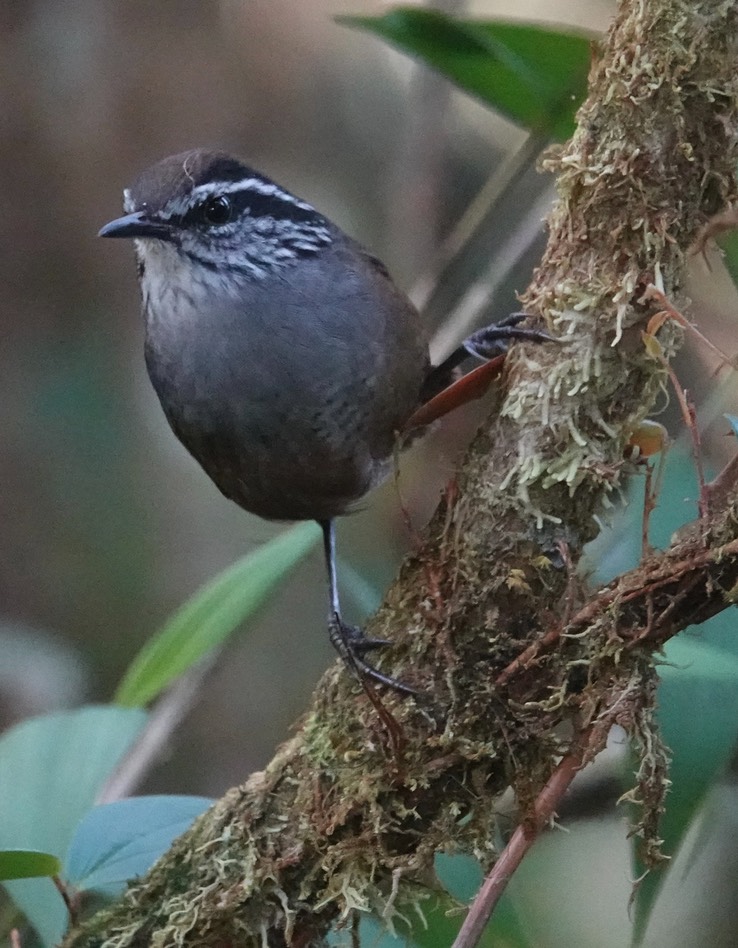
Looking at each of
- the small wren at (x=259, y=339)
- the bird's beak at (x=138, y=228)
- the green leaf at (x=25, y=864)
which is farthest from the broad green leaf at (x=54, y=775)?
the bird's beak at (x=138, y=228)

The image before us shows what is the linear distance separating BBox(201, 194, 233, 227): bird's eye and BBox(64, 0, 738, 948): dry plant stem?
0.54m

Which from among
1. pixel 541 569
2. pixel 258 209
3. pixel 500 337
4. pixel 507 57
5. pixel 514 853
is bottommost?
pixel 514 853

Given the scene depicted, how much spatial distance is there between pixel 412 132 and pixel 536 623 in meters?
2.32

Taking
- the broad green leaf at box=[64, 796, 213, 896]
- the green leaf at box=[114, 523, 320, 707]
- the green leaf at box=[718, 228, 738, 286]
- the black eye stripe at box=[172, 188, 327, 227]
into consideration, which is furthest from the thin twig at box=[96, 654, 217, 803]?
the green leaf at box=[718, 228, 738, 286]

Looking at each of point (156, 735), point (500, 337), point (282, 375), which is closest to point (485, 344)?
point (500, 337)

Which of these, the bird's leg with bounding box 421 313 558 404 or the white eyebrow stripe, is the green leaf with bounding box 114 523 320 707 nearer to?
the bird's leg with bounding box 421 313 558 404

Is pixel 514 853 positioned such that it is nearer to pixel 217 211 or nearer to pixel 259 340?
pixel 259 340

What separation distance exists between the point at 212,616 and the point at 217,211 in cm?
69

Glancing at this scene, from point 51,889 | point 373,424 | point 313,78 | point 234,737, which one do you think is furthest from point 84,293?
point 51,889

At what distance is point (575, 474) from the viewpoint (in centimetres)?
112

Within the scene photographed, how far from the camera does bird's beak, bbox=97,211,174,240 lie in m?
1.41

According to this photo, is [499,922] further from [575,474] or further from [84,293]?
[84,293]

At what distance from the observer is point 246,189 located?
1.53 meters

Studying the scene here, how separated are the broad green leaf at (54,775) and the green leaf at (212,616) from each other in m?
0.10
